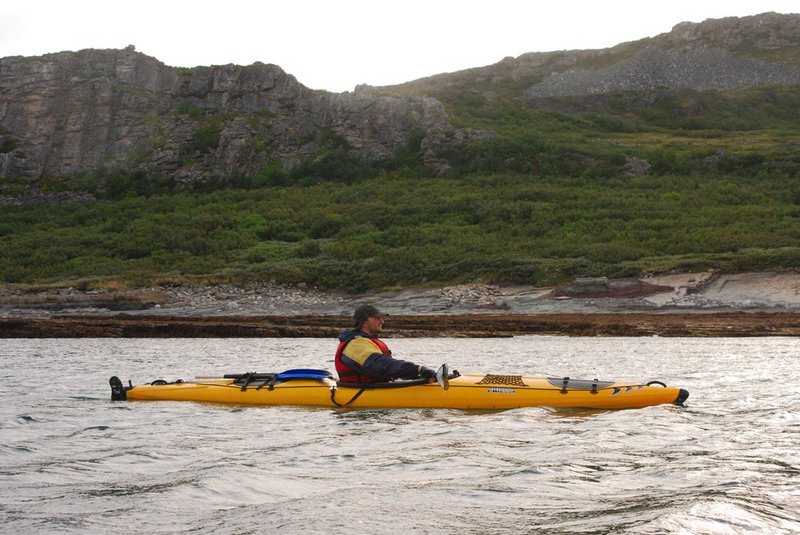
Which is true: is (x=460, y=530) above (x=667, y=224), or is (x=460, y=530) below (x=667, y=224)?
below

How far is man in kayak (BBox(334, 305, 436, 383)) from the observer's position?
42.2 feet

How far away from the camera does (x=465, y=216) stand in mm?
53188

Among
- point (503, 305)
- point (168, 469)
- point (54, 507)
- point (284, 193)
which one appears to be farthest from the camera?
point (284, 193)

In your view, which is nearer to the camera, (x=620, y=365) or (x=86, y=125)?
(x=620, y=365)

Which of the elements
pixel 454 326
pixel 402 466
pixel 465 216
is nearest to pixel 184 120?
pixel 465 216

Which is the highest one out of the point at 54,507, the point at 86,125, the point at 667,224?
the point at 86,125

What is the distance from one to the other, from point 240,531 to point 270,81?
222 feet

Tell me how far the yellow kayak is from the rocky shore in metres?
14.1

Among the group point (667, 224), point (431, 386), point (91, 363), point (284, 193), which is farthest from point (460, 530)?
point (284, 193)

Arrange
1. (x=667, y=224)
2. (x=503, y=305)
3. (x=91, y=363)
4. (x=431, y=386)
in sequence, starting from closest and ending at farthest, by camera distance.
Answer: (x=431, y=386) → (x=91, y=363) → (x=503, y=305) → (x=667, y=224)

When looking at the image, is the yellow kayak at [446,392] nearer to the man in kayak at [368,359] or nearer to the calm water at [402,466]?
the man in kayak at [368,359]

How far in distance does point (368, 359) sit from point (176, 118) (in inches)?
2460

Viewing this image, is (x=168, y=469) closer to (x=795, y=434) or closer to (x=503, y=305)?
(x=795, y=434)

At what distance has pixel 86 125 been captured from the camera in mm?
72438
